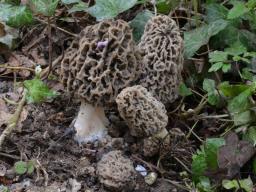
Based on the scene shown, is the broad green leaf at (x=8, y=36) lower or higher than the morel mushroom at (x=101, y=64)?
lower

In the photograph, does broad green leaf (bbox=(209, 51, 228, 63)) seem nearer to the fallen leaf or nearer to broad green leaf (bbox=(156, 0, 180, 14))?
the fallen leaf

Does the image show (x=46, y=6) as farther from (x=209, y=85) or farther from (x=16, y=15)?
(x=209, y=85)

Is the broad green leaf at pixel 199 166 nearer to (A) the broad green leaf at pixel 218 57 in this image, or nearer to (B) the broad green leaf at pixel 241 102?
(B) the broad green leaf at pixel 241 102

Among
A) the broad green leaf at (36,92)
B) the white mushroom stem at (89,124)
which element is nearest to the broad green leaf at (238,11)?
the white mushroom stem at (89,124)

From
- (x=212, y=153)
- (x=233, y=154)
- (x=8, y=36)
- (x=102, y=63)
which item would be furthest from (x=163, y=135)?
(x=8, y=36)

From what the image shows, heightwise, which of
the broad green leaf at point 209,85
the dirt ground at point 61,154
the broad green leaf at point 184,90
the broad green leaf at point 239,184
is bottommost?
the dirt ground at point 61,154

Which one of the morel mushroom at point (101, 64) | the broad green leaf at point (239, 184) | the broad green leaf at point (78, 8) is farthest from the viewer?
the broad green leaf at point (78, 8)

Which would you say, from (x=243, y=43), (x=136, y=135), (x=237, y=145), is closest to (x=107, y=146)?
(x=136, y=135)
